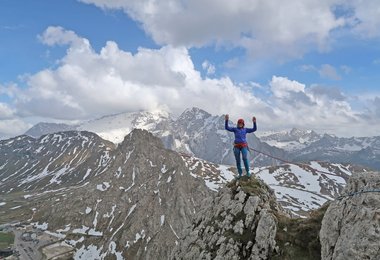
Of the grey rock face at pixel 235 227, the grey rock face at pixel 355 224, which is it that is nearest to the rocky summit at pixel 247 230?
the grey rock face at pixel 235 227

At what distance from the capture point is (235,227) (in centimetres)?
3378

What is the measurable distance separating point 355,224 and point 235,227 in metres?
13.5

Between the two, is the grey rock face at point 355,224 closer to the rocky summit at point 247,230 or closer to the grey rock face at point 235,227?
the rocky summit at point 247,230

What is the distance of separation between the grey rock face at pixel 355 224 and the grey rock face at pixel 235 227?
20.4ft

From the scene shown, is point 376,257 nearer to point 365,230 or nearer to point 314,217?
point 365,230

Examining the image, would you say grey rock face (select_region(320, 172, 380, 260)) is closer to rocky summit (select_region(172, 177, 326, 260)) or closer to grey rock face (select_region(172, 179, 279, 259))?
rocky summit (select_region(172, 177, 326, 260))

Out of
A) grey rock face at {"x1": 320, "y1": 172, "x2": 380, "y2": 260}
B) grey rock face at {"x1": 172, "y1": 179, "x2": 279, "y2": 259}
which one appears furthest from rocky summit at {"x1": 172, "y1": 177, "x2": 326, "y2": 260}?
grey rock face at {"x1": 320, "y1": 172, "x2": 380, "y2": 260}

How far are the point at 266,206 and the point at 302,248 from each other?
659 centimetres

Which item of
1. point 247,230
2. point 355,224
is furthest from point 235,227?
point 355,224

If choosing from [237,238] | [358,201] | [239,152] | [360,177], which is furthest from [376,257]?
[239,152]

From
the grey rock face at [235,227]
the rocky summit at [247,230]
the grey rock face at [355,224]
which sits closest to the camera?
the grey rock face at [355,224]

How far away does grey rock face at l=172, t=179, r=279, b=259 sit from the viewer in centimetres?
3108

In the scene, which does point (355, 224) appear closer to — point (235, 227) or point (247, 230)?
point (247, 230)

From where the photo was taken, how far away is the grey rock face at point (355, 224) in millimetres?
20141
